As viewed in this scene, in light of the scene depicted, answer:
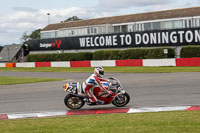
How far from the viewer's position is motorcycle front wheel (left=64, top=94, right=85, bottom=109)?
39.2ft

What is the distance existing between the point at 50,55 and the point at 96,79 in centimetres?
3708

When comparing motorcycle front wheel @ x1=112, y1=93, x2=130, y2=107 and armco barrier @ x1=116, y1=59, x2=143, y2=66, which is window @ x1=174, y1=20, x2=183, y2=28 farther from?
motorcycle front wheel @ x1=112, y1=93, x2=130, y2=107

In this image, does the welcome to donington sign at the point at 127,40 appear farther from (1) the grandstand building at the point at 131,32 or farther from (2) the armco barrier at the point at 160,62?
(2) the armco barrier at the point at 160,62

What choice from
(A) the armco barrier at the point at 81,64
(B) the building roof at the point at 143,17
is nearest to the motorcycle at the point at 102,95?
(A) the armco barrier at the point at 81,64

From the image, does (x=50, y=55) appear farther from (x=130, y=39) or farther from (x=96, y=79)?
(x=96, y=79)

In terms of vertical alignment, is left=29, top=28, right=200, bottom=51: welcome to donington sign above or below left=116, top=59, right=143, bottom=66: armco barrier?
above

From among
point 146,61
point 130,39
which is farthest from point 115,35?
point 146,61

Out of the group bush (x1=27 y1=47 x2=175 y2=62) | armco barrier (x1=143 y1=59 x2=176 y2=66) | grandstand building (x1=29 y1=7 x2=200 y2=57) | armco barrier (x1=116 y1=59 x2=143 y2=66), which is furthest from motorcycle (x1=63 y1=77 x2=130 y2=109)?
grandstand building (x1=29 y1=7 x2=200 y2=57)

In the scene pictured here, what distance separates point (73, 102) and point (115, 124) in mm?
3509

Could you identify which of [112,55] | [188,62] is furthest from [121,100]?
[112,55]

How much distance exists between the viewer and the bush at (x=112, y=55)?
36344 millimetres

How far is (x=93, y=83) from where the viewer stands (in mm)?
11500

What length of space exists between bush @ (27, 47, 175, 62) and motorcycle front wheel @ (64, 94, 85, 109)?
24768 mm

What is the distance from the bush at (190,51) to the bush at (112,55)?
136cm
